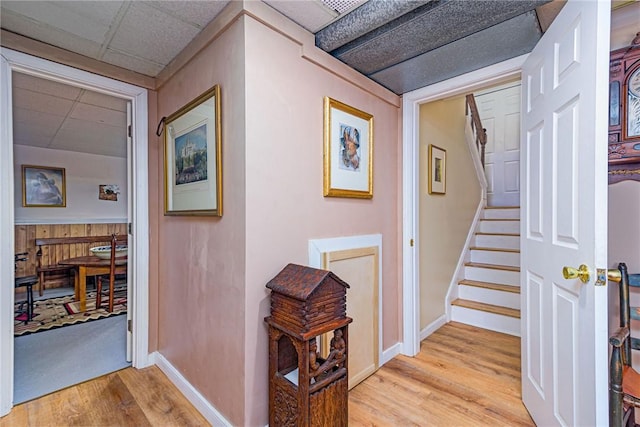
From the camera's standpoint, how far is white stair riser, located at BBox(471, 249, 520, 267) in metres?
3.25

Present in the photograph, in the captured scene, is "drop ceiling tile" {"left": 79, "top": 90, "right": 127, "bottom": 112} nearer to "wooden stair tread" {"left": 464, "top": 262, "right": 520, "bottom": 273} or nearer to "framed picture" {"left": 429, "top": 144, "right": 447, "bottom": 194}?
"framed picture" {"left": 429, "top": 144, "right": 447, "bottom": 194}

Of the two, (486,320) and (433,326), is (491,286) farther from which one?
(433,326)

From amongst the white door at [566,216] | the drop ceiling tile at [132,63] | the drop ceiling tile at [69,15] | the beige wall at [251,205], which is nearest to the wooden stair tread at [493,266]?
the white door at [566,216]

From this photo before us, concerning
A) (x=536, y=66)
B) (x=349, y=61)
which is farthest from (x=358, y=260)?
(x=536, y=66)

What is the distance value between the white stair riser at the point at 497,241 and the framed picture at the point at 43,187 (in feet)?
19.6

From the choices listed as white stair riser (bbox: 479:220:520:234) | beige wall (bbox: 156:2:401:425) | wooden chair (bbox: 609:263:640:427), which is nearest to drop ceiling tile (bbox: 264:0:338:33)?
beige wall (bbox: 156:2:401:425)

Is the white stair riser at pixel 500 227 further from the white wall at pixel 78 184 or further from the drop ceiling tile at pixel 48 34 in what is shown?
the white wall at pixel 78 184

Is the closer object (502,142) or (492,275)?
(492,275)

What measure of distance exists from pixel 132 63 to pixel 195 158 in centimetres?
87

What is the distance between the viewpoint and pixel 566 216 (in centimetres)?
128

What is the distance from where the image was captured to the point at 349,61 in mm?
1864

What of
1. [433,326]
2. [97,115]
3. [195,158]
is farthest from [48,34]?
[433,326]

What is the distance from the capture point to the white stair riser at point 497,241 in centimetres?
343

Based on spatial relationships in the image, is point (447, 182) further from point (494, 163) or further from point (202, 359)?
point (202, 359)
